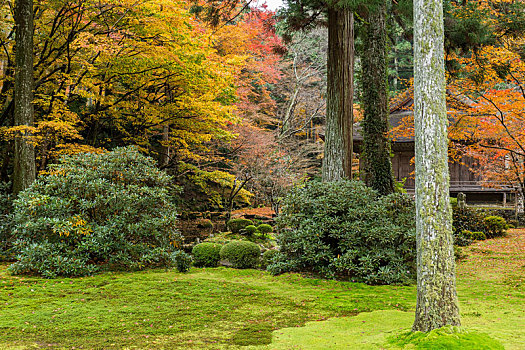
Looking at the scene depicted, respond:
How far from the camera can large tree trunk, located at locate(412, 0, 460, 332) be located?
3529 mm

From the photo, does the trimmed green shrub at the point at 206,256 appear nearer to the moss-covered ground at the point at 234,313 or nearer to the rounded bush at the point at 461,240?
the moss-covered ground at the point at 234,313

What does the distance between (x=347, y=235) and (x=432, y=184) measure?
12.3 ft

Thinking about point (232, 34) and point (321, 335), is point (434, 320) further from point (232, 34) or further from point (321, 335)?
point (232, 34)

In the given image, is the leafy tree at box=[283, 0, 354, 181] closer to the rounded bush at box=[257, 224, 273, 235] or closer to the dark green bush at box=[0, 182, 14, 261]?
the rounded bush at box=[257, 224, 273, 235]

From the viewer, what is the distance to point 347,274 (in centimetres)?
747

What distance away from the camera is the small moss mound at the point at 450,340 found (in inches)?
126

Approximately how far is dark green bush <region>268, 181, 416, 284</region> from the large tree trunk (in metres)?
3.37

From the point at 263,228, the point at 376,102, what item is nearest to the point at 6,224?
the point at 263,228

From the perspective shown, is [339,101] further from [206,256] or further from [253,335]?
[253,335]

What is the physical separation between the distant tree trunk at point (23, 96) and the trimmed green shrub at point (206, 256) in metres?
4.27

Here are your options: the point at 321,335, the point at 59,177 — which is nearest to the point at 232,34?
the point at 59,177

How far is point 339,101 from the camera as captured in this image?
9.14 metres

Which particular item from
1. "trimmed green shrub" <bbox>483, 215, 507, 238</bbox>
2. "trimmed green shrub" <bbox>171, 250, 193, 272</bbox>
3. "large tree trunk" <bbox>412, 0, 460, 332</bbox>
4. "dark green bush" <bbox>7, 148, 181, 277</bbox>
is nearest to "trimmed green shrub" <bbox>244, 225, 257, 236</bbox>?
"dark green bush" <bbox>7, 148, 181, 277</bbox>

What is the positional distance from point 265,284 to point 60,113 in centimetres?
770
